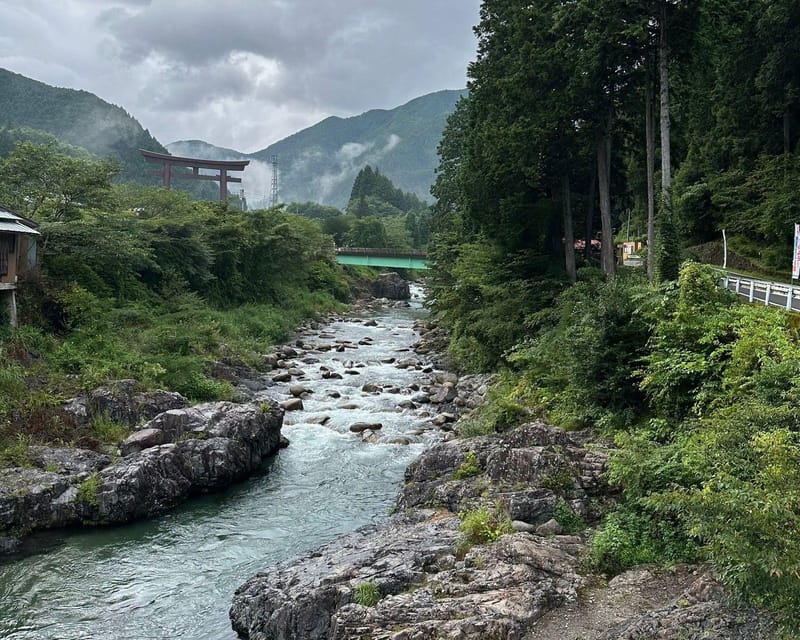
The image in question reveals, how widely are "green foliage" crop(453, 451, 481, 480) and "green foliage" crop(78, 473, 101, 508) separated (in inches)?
341

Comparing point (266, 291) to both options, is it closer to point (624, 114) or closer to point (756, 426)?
point (624, 114)

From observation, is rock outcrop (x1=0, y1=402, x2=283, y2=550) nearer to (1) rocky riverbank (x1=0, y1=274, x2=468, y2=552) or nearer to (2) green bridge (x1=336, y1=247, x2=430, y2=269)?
(1) rocky riverbank (x1=0, y1=274, x2=468, y2=552)

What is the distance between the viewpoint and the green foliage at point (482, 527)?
10734mm

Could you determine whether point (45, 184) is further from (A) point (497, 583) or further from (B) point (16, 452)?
(A) point (497, 583)

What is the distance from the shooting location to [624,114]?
26266 millimetres

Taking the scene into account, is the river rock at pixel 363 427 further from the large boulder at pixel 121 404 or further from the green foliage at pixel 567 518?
the green foliage at pixel 567 518

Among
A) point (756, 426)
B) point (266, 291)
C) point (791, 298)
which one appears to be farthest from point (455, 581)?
point (266, 291)

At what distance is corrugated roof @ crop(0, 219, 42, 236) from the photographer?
20.6 m

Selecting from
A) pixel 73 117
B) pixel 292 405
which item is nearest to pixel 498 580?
pixel 292 405

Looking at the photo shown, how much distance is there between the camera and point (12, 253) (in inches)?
860

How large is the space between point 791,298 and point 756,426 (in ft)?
28.7

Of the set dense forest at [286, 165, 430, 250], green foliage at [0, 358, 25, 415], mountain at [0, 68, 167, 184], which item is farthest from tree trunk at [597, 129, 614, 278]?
mountain at [0, 68, 167, 184]

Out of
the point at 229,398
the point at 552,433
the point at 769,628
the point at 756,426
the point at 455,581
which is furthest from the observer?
the point at 229,398

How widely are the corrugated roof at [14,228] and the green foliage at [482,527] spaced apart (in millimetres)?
18432
